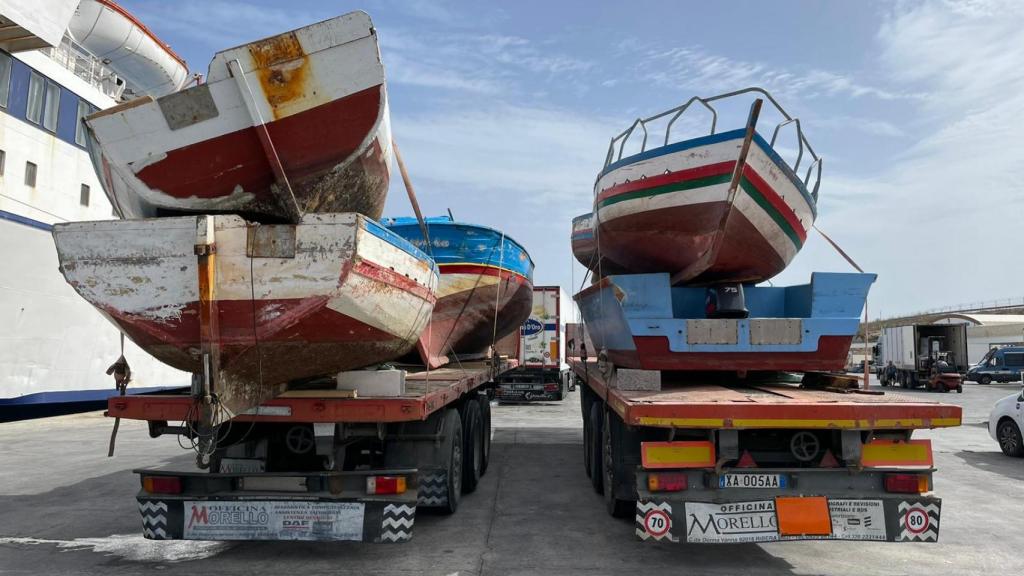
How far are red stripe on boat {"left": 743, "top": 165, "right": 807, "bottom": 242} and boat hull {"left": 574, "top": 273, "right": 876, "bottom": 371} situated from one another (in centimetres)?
84

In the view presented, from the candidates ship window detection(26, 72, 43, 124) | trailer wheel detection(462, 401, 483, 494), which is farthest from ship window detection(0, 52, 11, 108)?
trailer wheel detection(462, 401, 483, 494)

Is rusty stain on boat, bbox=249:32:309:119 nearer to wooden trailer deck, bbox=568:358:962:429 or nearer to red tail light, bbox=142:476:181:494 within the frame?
red tail light, bbox=142:476:181:494

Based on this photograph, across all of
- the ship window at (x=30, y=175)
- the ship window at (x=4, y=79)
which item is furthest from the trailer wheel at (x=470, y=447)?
the ship window at (x=4, y=79)

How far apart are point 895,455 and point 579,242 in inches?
219

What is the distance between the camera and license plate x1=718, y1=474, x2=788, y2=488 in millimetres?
4141

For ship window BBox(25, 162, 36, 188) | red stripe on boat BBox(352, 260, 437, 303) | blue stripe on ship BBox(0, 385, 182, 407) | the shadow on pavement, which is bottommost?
the shadow on pavement

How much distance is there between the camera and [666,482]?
411cm

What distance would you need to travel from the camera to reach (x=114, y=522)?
225 inches

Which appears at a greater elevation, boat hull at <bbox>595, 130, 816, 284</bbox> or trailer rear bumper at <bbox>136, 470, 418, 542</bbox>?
boat hull at <bbox>595, 130, 816, 284</bbox>

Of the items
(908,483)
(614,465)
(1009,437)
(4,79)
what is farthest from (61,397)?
(1009,437)

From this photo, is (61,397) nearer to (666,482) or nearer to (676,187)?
(676,187)

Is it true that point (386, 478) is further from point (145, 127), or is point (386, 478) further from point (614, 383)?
point (145, 127)

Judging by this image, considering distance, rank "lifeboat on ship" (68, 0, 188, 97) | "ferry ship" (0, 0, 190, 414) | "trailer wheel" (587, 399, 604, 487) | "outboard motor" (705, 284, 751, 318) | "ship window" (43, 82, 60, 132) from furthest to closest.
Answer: "lifeboat on ship" (68, 0, 188, 97), "ship window" (43, 82, 60, 132), "ferry ship" (0, 0, 190, 414), "trailer wheel" (587, 399, 604, 487), "outboard motor" (705, 284, 751, 318)

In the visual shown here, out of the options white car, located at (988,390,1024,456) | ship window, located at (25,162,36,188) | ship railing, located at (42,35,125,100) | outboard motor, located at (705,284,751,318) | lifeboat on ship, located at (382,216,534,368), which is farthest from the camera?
ship railing, located at (42,35,125,100)
